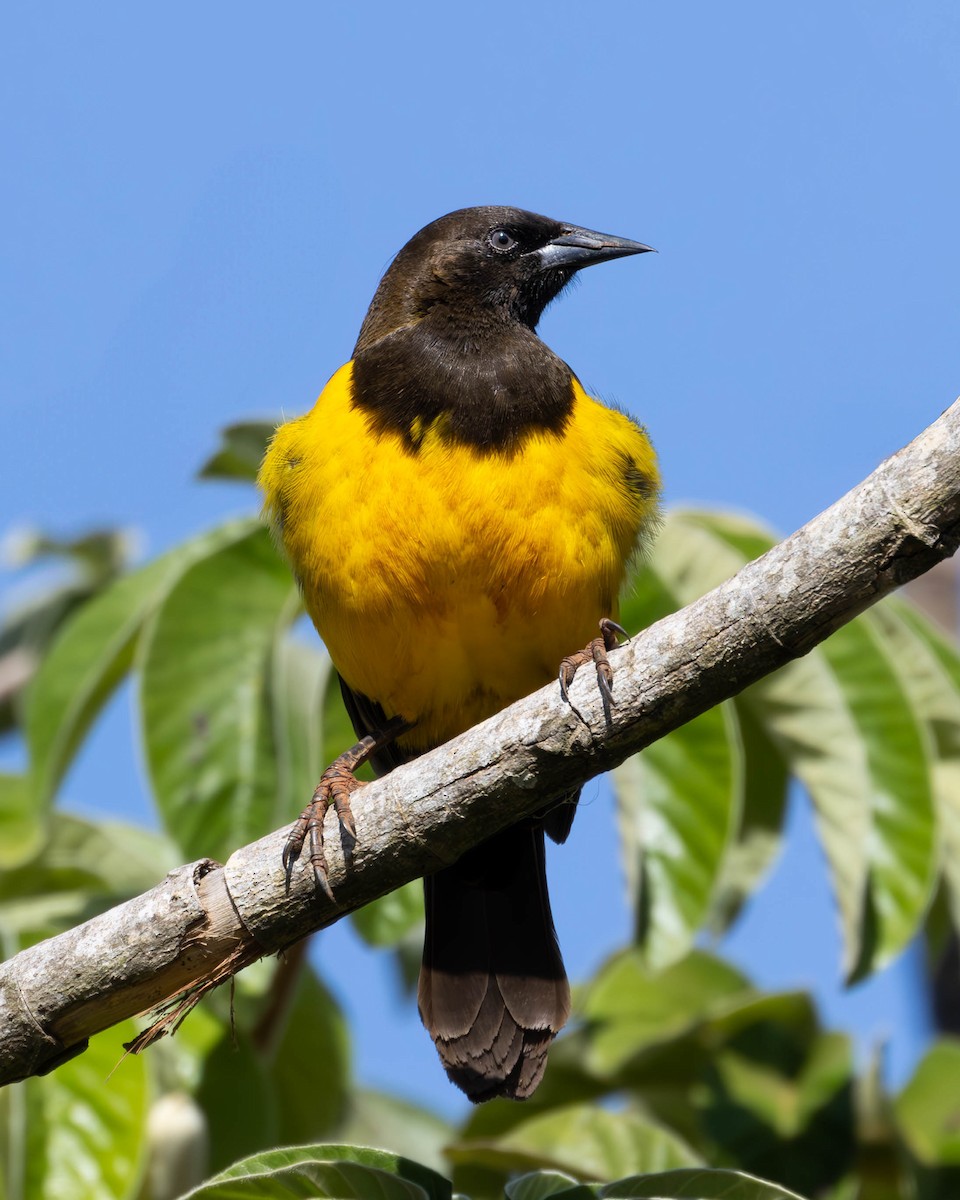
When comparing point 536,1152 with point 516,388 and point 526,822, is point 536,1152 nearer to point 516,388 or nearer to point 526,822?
point 526,822

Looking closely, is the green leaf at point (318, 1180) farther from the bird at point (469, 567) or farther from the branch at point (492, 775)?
the bird at point (469, 567)

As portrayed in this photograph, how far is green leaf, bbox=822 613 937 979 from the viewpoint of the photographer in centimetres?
376

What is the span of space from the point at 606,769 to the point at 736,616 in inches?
15.3

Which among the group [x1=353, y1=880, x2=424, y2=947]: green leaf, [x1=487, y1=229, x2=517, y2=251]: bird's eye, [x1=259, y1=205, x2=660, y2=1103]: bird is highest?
[x1=487, y1=229, x2=517, y2=251]: bird's eye

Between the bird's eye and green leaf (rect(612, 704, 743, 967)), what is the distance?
5.25ft

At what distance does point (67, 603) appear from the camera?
5312 mm

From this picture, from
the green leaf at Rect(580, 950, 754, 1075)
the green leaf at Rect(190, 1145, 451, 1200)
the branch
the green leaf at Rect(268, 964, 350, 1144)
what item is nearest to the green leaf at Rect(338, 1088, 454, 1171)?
the green leaf at Rect(268, 964, 350, 1144)

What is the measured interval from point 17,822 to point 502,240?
85.2 inches

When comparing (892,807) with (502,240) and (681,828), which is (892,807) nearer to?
(681,828)

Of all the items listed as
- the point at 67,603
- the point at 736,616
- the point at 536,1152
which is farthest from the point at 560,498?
the point at 67,603

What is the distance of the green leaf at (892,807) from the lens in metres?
3.76

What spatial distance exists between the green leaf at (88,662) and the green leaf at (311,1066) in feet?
3.00

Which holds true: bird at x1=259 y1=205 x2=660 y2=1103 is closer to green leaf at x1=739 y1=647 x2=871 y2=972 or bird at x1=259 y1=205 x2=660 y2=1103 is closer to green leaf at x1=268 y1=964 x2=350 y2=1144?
green leaf at x1=739 y1=647 x2=871 y2=972

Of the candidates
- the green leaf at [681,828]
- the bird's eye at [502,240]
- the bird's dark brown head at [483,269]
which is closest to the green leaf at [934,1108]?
the green leaf at [681,828]
